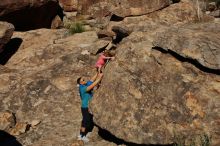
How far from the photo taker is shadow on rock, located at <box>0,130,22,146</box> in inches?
430

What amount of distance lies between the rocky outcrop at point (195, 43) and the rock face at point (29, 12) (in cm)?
839

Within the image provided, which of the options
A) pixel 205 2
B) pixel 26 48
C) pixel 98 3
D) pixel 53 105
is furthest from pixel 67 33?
pixel 205 2

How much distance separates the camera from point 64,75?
43.4ft

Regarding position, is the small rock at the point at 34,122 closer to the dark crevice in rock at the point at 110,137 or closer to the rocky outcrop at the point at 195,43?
the dark crevice in rock at the point at 110,137

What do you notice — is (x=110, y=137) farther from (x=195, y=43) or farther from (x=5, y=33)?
(x=5, y=33)

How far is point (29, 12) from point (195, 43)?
9875 millimetres

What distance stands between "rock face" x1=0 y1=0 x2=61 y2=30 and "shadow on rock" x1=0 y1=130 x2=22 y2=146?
22.4 feet

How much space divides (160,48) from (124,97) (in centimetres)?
147

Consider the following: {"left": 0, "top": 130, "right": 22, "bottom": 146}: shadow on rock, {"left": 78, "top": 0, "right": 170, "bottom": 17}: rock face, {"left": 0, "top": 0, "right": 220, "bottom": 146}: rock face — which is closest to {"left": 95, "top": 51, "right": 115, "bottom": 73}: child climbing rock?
{"left": 0, "top": 0, "right": 220, "bottom": 146}: rock face

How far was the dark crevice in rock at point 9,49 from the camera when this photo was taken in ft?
50.8

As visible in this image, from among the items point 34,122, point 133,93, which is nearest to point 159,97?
point 133,93

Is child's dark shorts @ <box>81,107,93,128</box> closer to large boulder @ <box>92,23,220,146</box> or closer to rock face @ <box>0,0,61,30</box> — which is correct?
large boulder @ <box>92,23,220,146</box>

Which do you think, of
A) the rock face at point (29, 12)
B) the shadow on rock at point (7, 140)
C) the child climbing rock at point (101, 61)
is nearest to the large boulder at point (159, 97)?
the child climbing rock at point (101, 61)

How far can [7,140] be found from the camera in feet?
36.5
